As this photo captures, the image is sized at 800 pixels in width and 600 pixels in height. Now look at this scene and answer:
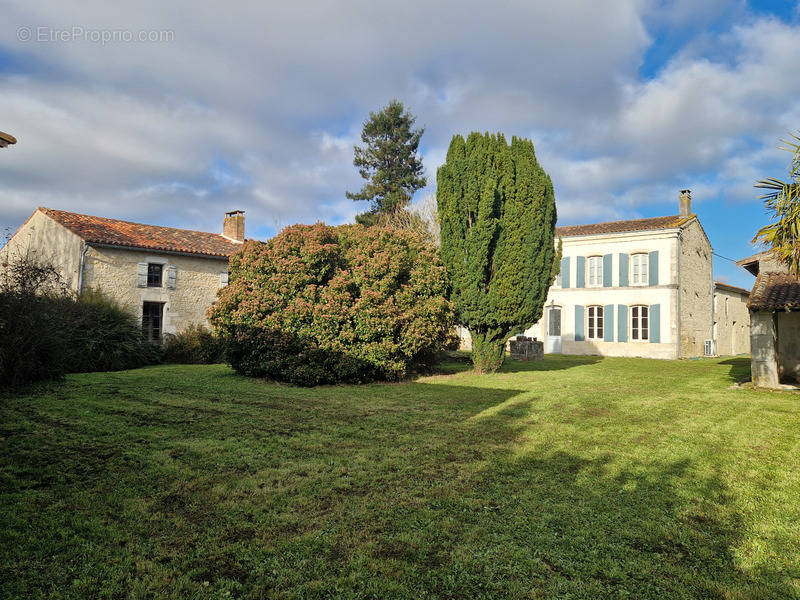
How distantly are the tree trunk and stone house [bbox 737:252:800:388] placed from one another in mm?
5825

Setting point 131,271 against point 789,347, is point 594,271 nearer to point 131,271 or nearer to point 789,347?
point 789,347

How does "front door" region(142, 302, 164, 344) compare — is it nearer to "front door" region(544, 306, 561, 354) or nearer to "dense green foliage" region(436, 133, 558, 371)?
"dense green foliage" region(436, 133, 558, 371)

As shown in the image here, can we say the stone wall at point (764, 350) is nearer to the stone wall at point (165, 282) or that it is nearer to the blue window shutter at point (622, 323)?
the blue window shutter at point (622, 323)

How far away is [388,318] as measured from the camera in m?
10.9

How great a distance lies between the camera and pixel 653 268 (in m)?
21.9

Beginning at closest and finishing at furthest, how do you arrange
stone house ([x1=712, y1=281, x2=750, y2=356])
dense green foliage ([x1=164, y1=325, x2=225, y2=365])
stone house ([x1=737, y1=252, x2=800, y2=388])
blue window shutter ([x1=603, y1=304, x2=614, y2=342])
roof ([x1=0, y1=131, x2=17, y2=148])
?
roof ([x1=0, y1=131, x2=17, y2=148])
stone house ([x1=737, y1=252, x2=800, y2=388])
dense green foliage ([x1=164, y1=325, x2=225, y2=365])
blue window shutter ([x1=603, y1=304, x2=614, y2=342])
stone house ([x1=712, y1=281, x2=750, y2=356])

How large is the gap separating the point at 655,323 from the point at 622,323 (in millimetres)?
1400

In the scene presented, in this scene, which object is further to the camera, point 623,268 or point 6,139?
point 623,268

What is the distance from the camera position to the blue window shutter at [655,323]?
2150 cm

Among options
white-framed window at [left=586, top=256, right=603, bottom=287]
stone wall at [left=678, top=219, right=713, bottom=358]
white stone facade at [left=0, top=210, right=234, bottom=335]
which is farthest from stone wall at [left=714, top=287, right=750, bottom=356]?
white stone facade at [left=0, top=210, right=234, bottom=335]

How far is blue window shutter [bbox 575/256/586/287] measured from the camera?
2378 centimetres

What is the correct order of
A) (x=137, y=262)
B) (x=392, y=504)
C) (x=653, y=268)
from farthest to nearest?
(x=653, y=268)
(x=137, y=262)
(x=392, y=504)

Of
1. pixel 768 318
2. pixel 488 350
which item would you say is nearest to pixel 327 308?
pixel 488 350

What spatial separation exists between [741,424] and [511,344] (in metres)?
12.0
